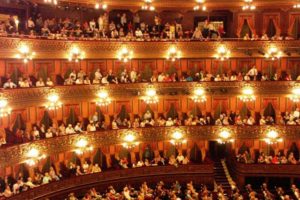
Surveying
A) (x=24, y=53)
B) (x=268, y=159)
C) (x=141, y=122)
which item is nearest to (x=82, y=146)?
(x=141, y=122)

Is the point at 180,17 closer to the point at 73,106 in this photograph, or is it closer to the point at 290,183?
the point at 73,106

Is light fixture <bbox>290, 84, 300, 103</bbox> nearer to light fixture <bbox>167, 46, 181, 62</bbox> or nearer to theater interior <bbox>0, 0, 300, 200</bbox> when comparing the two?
theater interior <bbox>0, 0, 300, 200</bbox>

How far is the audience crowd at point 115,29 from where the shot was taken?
27688mm

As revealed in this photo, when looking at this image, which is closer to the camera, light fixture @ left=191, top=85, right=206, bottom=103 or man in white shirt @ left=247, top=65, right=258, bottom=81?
light fixture @ left=191, top=85, right=206, bottom=103

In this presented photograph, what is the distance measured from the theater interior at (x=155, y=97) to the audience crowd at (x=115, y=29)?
0.30 ft

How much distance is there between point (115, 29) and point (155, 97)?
5.66 metres

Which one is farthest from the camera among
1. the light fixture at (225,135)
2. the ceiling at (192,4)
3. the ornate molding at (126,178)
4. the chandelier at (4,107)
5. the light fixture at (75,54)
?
the ceiling at (192,4)

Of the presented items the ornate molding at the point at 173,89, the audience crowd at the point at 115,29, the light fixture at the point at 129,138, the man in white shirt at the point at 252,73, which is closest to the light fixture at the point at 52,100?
the ornate molding at the point at 173,89

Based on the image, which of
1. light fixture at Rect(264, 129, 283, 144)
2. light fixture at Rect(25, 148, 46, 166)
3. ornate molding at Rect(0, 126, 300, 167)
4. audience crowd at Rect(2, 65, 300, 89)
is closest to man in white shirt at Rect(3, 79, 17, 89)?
audience crowd at Rect(2, 65, 300, 89)

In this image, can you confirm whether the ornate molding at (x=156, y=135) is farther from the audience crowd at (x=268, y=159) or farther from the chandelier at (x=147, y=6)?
the chandelier at (x=147, y=6)

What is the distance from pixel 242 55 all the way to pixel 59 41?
43.4 feet

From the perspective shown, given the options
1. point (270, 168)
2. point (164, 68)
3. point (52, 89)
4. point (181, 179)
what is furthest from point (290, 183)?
point (52, 89)

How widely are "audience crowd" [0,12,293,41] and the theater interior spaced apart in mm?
92

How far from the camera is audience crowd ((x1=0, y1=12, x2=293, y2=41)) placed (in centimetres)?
2769
